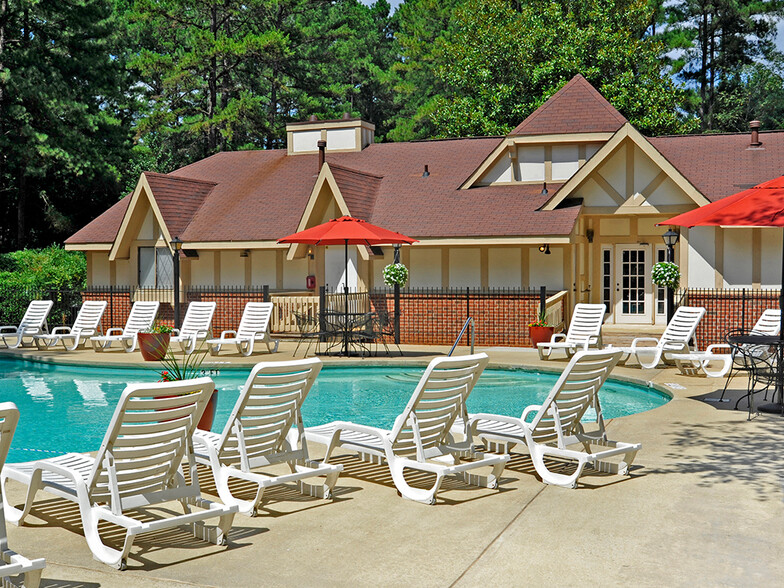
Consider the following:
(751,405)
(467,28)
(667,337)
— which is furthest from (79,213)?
(751,405)

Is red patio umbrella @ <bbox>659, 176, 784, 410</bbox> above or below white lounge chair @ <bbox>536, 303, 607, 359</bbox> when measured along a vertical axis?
above

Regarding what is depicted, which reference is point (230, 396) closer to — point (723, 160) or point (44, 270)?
point (44, 270)

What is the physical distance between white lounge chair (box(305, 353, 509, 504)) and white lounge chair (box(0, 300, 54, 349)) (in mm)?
15392

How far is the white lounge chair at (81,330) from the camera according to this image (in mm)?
20516

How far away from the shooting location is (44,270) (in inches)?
1105

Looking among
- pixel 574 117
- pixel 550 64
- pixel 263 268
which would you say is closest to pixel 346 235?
pixel 263 268

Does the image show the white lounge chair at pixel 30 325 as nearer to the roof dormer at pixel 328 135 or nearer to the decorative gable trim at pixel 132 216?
the decorative gable trim at pixel 132 216

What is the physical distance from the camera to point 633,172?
22.1 meters

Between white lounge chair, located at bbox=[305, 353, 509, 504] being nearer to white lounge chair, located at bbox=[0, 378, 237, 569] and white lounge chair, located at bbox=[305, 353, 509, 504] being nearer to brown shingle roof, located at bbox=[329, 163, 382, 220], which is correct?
white lounge chair, located at bbox=[0, 378, 237, 569]

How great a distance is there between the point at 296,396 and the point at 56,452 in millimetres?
4510

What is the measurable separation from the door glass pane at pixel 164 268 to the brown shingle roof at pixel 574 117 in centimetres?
1053

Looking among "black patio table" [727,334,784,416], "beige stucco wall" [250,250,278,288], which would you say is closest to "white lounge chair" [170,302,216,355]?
"beige stucco wall" [250,250,278,288]

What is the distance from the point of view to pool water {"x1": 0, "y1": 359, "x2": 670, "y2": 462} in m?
11.5

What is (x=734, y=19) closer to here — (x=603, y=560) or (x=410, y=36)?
(x=410, y=36)
